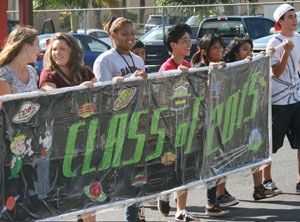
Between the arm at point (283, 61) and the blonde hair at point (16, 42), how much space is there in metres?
2.81

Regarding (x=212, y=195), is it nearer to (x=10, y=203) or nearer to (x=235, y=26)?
(x=10, y=203)

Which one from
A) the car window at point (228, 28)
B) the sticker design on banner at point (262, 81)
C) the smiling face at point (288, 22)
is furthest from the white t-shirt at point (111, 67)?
the car window at point (228, 28)

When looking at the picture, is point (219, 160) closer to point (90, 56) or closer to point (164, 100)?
point (164, 100)

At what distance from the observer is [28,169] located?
4.30 m

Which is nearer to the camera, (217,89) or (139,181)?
(139,181)

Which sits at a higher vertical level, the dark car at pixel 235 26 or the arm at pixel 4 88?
the arm at pixel 4 88

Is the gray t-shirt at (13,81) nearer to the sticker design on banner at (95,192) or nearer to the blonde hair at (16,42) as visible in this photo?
the blonde hair at (16,42)

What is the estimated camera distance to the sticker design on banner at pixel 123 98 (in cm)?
491

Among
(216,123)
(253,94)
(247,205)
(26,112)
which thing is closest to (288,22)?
(253,94)

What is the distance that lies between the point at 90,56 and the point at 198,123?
12.5 metres

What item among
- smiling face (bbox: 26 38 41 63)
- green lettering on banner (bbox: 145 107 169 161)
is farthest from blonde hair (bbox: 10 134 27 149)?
green lettering on banner (bbox: 145 107 169 161)

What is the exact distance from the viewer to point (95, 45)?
18562 mm

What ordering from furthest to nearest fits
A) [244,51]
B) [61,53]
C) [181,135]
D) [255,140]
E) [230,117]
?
[244,51]
[255,140]
[230,117]
[181,135]
[61,53]

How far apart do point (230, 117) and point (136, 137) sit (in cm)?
127
